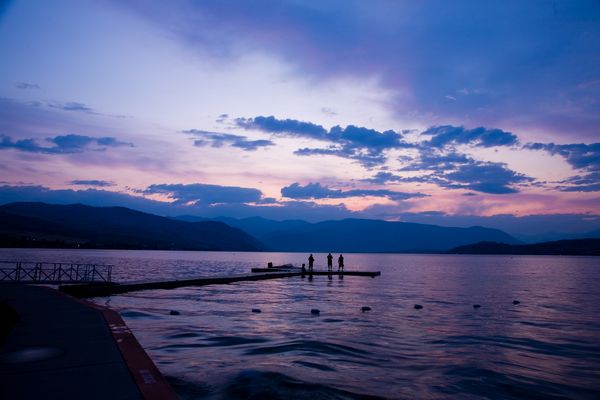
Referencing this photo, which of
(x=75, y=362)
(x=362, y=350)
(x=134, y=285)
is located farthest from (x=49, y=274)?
(x=75, y=362)

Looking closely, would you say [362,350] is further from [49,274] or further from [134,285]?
[49,274]

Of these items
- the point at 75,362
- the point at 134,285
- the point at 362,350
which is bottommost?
the point at 362,350

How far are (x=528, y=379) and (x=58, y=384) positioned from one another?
43.8 feet

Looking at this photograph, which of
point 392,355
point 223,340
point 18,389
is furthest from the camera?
point 223,340

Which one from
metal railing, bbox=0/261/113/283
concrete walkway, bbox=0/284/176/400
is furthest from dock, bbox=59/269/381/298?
concrete walkway, bbox=0/284/176/400

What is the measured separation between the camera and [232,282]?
50562 millimetres

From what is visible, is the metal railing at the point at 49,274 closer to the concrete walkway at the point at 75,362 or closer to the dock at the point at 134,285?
the dock at the point at 134,285

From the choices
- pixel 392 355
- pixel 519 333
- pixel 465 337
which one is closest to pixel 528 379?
pixel 392 355

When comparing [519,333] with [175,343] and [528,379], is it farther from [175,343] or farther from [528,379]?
[175,343]

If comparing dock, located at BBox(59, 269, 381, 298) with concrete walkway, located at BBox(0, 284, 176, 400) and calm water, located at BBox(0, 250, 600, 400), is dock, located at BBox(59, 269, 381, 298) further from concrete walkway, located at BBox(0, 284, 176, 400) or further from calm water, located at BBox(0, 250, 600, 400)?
concrete walkway, located at BBox(0, 284, 176, 400)

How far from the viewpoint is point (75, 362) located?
976 centimetres

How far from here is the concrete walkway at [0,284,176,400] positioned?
26.0 feet

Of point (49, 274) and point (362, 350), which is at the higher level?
point (49, 274)

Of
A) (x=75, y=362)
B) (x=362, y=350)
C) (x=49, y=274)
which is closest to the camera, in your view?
(x=75, y=362)
